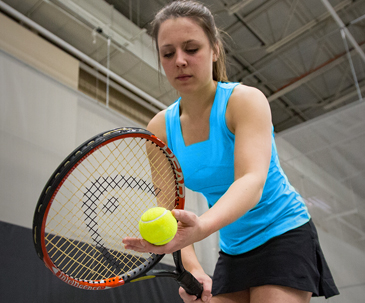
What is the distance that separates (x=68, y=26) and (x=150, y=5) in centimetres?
100

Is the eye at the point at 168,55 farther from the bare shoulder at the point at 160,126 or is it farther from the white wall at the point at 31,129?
the white wall at the point at 31,129

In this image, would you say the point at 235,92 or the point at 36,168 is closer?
the point at 235,92

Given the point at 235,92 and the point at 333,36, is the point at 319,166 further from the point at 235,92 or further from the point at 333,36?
the point at 333,36

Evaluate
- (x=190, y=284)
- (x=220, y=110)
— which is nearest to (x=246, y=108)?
(x=220, y=110)

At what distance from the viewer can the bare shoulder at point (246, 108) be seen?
2.97 feet

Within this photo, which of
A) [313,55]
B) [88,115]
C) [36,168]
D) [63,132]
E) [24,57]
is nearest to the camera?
[36,168]

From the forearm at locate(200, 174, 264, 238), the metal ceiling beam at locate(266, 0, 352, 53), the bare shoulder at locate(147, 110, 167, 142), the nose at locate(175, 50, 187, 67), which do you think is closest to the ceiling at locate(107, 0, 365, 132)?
the metal ceiling beam at locate(266, 0, 352, 53)

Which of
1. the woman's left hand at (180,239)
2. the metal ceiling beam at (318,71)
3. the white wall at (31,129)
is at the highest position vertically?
the metal ceiling beam at (318,71)

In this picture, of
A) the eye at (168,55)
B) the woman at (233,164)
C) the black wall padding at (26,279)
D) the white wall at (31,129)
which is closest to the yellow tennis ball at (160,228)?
the woman at (233,164)

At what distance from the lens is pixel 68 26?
14.4 ft

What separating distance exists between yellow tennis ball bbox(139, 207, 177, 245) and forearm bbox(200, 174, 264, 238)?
0.19ft

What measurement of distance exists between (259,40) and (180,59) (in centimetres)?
477

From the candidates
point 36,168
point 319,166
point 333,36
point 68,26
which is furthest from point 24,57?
point 333,36

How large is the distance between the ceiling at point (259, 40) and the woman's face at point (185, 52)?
8.74ft
